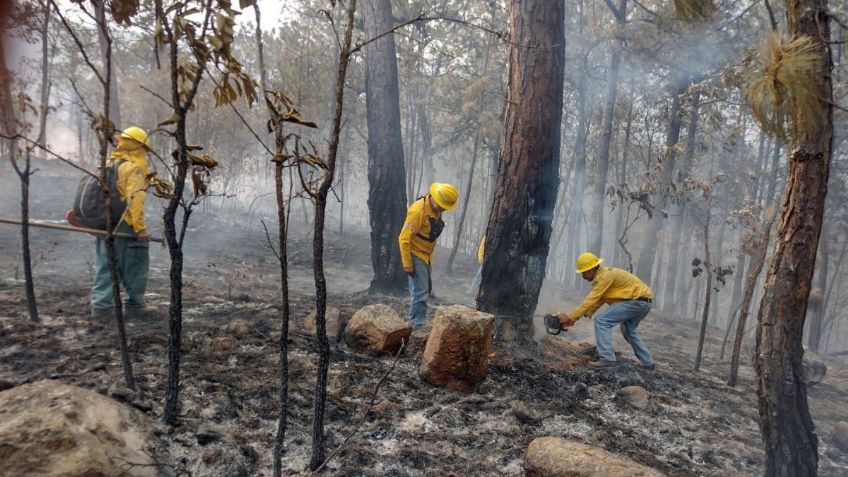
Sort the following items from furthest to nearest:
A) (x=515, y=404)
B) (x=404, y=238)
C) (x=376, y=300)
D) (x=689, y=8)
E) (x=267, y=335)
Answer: (x=376, y=300) → (x=404, y=238) → (x=267, y=335) → (x=515, y=404) → (x=689, y=8)

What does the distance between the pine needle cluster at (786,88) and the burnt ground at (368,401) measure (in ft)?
7.28

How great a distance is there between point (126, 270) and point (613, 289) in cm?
542

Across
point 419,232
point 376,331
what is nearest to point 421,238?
point 419,232

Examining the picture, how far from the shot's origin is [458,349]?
3613 millimetres

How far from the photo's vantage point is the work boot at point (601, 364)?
4.83 meters

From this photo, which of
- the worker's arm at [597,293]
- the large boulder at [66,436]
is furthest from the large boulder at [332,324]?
the worker's arm at [597,293]

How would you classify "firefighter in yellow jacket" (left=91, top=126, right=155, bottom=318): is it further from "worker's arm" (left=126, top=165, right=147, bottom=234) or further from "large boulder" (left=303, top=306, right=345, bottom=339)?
"large boulder" (left=303, top=306, right=345, bottom=339)

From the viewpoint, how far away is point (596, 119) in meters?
16.4

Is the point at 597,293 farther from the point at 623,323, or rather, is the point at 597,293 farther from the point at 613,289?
the point at 623,323

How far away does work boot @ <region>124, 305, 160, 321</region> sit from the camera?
175 inches

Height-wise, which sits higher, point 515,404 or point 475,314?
point 475,314

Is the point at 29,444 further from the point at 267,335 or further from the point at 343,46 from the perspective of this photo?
the point at 267,335

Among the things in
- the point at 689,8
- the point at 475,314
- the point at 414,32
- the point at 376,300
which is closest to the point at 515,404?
the point at 475,314

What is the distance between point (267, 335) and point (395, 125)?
4.06m
